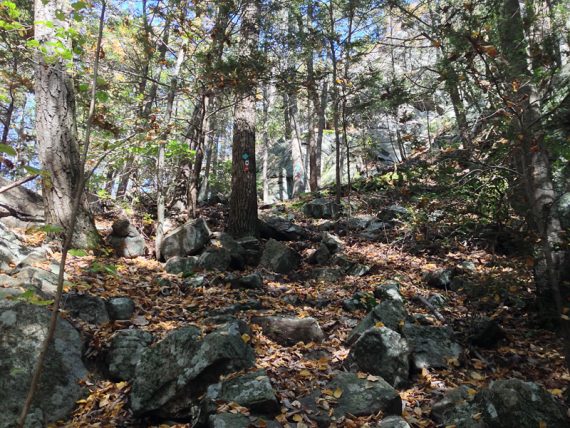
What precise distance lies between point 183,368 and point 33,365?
134 cm

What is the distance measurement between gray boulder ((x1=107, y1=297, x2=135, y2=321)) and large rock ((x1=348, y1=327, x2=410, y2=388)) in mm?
2787

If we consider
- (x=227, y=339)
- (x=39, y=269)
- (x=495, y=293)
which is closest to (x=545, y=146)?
(x=495, y=293)

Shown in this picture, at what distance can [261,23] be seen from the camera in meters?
8.87

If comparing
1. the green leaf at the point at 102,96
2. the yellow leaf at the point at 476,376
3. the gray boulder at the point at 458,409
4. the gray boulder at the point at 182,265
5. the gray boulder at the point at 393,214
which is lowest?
the gray boulder at the point at 458,409

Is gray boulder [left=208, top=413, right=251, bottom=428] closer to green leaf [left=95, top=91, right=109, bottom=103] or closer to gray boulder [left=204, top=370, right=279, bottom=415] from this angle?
gray boulder [left=204, top=370, right=279, bottom=415]

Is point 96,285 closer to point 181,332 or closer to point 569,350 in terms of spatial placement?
point 181,332

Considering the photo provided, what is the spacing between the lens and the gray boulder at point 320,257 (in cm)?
788

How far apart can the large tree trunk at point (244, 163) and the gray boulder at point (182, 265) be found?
1628 mm

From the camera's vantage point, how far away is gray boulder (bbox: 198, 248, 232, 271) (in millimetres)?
6914

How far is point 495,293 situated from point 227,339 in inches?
121

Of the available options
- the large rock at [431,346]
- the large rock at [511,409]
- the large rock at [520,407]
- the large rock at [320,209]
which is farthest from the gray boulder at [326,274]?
the large rock at [320,209]

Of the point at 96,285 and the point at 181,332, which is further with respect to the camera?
the point at 96,285

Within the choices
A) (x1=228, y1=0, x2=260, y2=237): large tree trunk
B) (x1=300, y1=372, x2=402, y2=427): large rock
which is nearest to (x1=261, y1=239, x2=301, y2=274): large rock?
(x1=228, y1=0, x2=260, y2=237): large tree trunk

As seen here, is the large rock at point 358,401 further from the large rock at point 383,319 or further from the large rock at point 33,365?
the large rock at point 33,365
